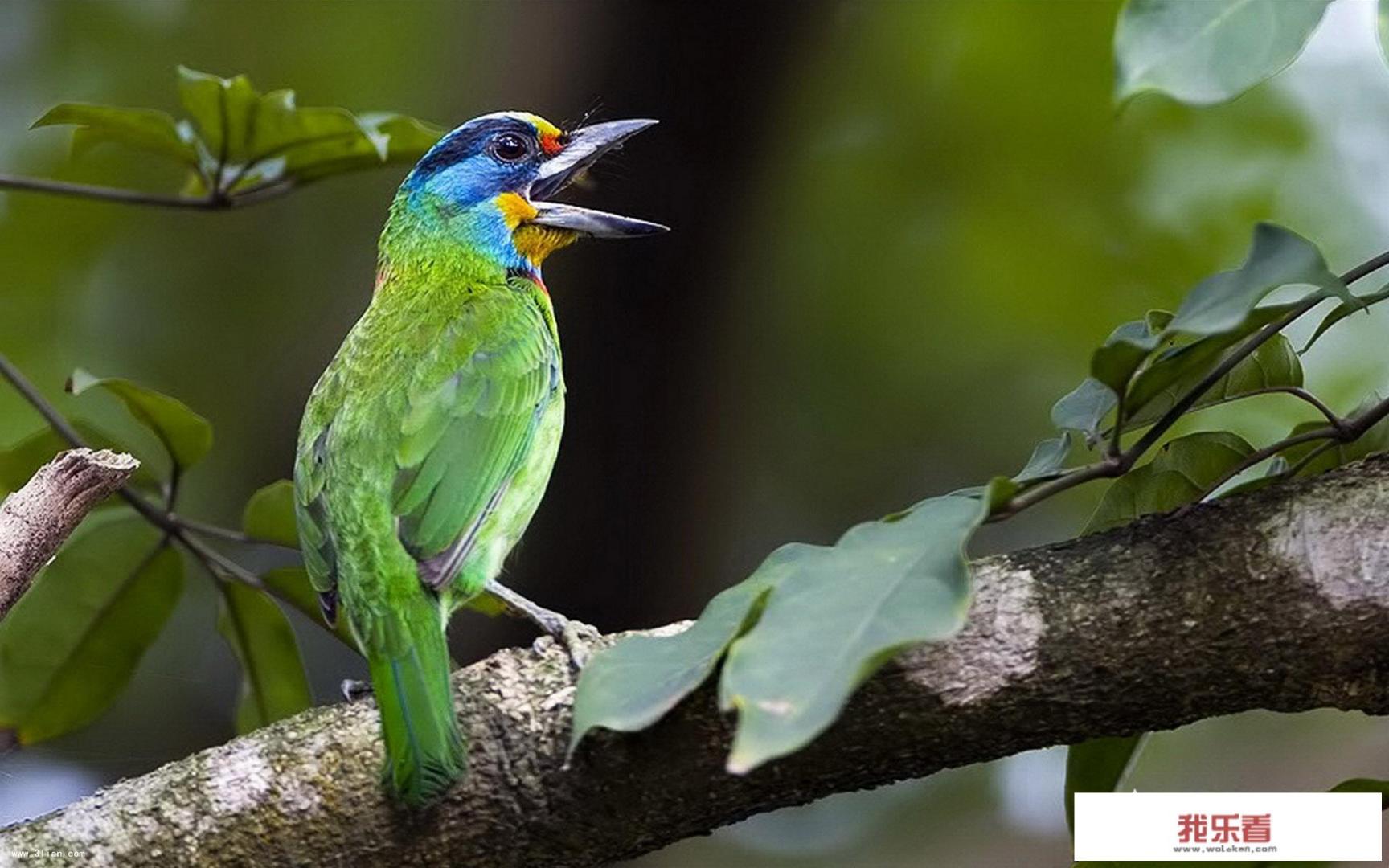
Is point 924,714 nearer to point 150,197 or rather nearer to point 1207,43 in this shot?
point 1207,43

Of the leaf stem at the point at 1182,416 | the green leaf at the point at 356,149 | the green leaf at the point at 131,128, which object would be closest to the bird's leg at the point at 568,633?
the leaf stem at the point at 1182,416

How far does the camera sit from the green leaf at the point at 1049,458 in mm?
1889

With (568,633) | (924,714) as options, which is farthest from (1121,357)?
(568,633)

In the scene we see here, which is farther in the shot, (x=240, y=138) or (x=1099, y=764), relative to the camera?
(x=240, y=138)

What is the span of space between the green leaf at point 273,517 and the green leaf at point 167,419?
13 cm

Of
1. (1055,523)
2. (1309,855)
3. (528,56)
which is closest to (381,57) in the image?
(528,56)

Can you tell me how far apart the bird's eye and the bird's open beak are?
50mm

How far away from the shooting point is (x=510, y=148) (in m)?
3.29

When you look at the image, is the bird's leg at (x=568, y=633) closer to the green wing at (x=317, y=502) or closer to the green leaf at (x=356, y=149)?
the green wing at (x=317, y=502)

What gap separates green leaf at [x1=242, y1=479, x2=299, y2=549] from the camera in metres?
2.76

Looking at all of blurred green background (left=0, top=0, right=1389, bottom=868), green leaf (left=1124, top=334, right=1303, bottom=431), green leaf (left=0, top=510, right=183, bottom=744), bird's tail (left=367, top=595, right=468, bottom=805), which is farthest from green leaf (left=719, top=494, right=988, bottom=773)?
blurred green background (left=0, top=0, right=1389, bottom=868)

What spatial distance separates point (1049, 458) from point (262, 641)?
1537mm

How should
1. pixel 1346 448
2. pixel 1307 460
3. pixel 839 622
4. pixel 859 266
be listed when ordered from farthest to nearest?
pixel 859 266 → pixel 1346 448 → pixel 1307 460 → pixel 839 622

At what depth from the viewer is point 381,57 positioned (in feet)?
18.4
